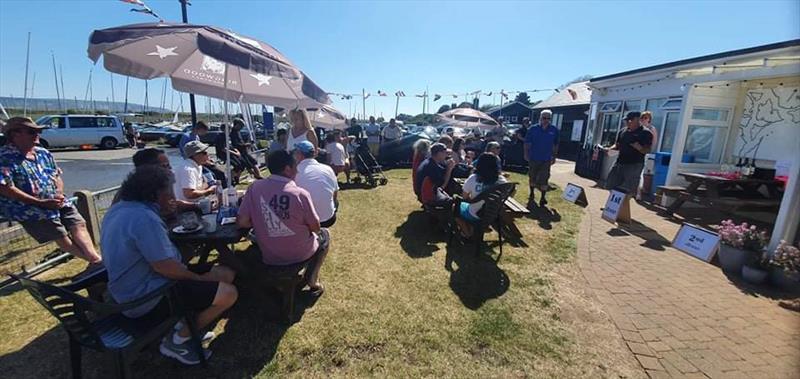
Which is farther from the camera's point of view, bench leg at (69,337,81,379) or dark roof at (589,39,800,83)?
dark roof at (589,39,800,83)

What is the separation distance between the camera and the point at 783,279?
359cm

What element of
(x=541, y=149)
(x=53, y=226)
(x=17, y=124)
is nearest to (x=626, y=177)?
(x=541, y=149)

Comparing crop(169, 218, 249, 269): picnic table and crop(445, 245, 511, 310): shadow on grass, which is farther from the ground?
crop(169, 218, 249, 269): picnic table

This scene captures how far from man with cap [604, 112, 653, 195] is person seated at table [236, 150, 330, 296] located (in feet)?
17.7

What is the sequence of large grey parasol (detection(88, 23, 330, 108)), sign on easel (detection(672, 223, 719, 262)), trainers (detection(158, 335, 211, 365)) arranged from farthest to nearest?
1. sign on easel (detection(672, 223, 719, 262))
2. large grey parasol (detection(88, 23, 330, 108))
3. trainers (detection(158, 335, 211, 365))

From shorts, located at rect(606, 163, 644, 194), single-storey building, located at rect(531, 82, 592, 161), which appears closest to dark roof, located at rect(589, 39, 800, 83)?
shorts, located at rect(606, 163, 644, 194)

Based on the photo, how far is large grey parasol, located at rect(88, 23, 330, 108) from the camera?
291 centimetres

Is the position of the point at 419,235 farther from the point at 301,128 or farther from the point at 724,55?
the point at 724,55

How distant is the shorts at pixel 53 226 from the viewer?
3176mm

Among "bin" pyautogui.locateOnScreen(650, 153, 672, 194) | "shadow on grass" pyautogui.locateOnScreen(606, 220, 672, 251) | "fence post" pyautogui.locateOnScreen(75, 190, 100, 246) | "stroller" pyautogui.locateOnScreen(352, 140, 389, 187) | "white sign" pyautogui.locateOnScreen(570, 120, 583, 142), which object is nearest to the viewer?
"fence post" pyautogui.locateOnScreen(75, 190, 100, 246)

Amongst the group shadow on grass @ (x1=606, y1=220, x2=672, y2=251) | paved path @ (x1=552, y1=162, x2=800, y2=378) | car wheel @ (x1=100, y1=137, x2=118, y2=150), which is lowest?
car wheel @ (x1=100, y1=137, x2=118, y2=150)

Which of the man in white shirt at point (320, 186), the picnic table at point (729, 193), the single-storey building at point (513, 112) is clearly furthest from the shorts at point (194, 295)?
the single-storey building at point (513, 112)

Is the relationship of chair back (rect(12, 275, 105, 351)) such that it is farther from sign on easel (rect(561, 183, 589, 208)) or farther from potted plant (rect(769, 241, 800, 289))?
sign on easel (rect(561, 183, 589, 208))

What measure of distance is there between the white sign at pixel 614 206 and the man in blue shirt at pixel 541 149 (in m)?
1.16
